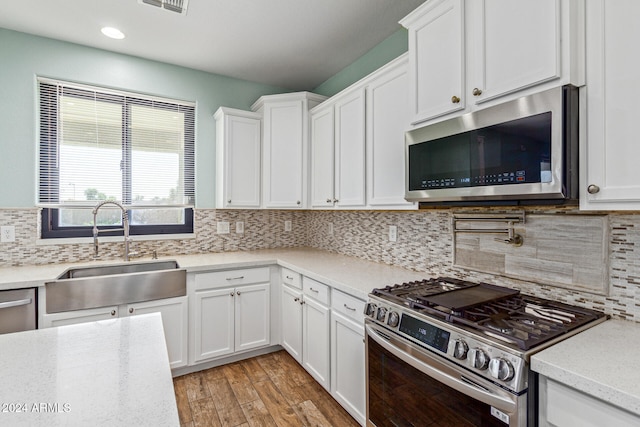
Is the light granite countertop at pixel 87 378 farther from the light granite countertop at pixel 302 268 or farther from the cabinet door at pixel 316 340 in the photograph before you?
the cabinet door at pixel 316 340

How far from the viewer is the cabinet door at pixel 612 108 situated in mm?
992

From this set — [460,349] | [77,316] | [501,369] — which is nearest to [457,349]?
[460,349]

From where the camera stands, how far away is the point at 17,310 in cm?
196

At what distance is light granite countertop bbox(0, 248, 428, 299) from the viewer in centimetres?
194

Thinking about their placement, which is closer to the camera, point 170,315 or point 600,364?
point 600,364

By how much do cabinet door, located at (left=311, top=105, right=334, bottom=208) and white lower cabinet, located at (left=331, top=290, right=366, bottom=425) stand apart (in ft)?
3.13

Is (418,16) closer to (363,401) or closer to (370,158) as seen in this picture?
(370,158)

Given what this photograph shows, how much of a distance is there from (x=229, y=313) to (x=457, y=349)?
198 centimetres

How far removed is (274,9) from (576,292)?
2397mm

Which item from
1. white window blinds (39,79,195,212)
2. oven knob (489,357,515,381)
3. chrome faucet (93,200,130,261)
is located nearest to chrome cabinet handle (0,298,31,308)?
chrome faucet (93,200,130,261)

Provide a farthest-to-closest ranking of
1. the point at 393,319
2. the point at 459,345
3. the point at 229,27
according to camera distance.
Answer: the point at 229,27 → the point at 393,319 → the point at 459,345

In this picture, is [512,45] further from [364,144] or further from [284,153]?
[284,153]

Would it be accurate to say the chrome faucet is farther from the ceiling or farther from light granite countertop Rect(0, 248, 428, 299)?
the ceiling

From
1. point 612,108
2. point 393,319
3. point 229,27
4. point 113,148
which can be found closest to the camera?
point 612,108
